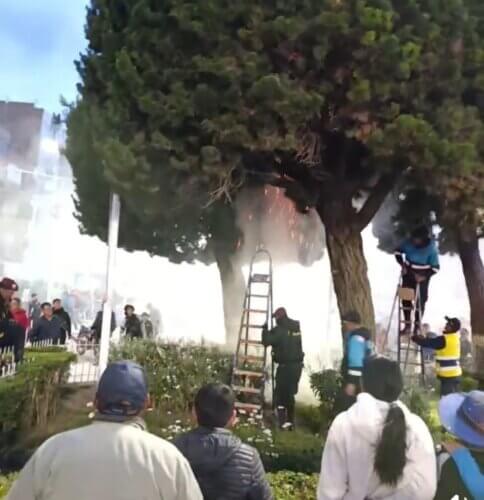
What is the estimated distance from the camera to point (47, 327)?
499 inches

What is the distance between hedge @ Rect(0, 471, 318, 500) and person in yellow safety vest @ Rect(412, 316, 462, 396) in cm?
265

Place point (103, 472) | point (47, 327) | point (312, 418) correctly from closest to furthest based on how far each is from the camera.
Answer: point (103, 472), point (312, 418), point (47, 327)

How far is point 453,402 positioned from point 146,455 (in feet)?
5.09

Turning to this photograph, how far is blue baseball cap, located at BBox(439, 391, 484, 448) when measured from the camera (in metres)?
3.21

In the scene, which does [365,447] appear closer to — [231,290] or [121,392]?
[121,392]

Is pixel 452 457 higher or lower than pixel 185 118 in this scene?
lower

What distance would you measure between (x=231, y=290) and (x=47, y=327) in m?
3.14

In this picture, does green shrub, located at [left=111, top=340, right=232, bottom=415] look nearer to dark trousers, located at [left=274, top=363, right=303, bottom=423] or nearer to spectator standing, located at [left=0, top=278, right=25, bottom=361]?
dark trousers, located at [left=274, top=363, right=303, bottom=423]

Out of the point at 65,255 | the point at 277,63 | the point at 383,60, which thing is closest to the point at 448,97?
the point at 383,60

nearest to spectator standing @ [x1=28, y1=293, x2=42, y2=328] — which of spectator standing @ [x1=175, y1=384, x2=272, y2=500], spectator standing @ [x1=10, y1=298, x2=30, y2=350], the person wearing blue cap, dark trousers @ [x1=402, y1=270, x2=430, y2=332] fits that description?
spectator standing @ [x1=10, y1=298, x2=30, y2=350]

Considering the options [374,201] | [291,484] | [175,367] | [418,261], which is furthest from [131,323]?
[291,484]

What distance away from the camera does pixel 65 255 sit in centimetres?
1870

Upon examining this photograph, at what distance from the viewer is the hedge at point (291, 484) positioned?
6914 millimetres

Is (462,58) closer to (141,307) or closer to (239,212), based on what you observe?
(239,212)
